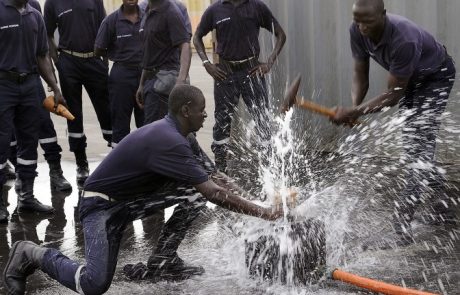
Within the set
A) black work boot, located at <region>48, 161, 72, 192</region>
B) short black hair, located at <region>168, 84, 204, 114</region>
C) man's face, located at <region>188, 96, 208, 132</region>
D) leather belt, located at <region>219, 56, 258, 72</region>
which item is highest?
short black hair, located at <region>168, 84, 204, 114</region>

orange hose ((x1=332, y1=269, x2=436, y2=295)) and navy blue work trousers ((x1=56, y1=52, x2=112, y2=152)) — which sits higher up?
navy blue work trousers ((x1=56, y1=52, x2=112, y2=152))

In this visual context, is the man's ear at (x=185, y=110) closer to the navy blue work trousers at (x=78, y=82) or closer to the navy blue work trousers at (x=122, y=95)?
the navy blue work trousers at (x=122, y=95)

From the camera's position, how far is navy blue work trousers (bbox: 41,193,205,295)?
5031 millimetres

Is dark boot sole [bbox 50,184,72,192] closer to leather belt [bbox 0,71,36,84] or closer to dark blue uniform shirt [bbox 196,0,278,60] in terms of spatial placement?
leather belt [bbox 0,71,36,84]

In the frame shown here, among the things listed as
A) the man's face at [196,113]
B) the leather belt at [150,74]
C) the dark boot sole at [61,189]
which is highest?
the man's face at [196,113]

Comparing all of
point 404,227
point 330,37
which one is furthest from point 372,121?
point 404,227

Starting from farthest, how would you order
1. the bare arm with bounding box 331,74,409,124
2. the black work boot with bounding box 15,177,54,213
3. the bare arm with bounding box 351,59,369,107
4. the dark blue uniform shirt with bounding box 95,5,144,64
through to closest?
the dark blue uniform shirt with bounding box 95,5,144,64
the black work boot with bounding box 15,177,54,213
the bare arm with bounding box 351,59,369,107
the bare arm with bounding box 331,74,409,124

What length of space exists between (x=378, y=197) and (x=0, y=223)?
3.15 m

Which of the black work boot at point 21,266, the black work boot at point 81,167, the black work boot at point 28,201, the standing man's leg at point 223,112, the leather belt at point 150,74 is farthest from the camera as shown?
the black work boot at point 81,167

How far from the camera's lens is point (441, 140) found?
7.74m

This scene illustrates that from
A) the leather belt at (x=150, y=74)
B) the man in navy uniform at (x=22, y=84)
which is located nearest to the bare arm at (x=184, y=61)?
the leather belt at (x=150, y=74)

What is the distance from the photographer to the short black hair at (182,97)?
5.14 m

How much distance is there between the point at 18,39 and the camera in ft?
24.0

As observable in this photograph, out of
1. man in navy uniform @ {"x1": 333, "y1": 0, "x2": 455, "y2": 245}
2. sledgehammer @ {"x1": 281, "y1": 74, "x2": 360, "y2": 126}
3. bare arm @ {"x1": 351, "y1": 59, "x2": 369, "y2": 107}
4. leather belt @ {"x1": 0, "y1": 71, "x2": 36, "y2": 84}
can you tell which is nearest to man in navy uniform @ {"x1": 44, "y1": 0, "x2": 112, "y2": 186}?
leather belt @ {"x1": 0, "y1": 71, "x2": 36, "y2": 84}
